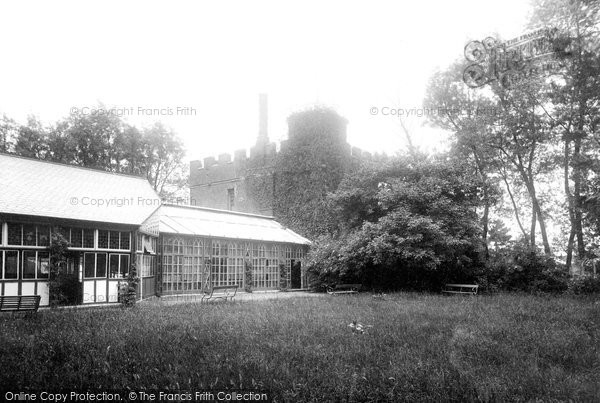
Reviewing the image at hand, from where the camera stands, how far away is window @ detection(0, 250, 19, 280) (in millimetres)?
16094

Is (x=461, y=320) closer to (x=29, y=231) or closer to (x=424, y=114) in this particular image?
(x=29, y=231)

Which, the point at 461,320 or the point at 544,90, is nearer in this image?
the point at 461,320

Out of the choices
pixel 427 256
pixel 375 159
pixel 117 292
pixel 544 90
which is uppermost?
pixel 544 90

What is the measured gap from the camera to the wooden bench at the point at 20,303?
12.7 meters

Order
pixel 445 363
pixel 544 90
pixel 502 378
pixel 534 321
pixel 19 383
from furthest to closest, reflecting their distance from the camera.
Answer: pixel 544 90 → pixel 534 321 → pixel 445 363 → pixel 502 378 → pixel 19 383

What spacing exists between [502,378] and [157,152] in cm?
3768

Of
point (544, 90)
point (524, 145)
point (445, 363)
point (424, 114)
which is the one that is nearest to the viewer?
point (445, 363)

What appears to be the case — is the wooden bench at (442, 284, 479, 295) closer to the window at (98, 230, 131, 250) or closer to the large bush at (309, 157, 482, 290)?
the large bush at (309, 157, 482, 290)

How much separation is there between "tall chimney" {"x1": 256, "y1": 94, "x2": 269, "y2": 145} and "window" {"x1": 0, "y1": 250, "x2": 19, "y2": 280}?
19.6 meters

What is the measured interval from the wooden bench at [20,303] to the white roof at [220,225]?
888 centimetres

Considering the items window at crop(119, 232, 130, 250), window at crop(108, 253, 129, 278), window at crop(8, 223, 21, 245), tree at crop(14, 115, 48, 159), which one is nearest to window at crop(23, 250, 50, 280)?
window at crop(8, 223, 21, 245)

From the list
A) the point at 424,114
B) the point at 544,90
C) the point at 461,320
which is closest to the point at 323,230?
the point at 424,114

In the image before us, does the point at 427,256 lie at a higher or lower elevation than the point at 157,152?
lower

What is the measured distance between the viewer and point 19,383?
222 inches
